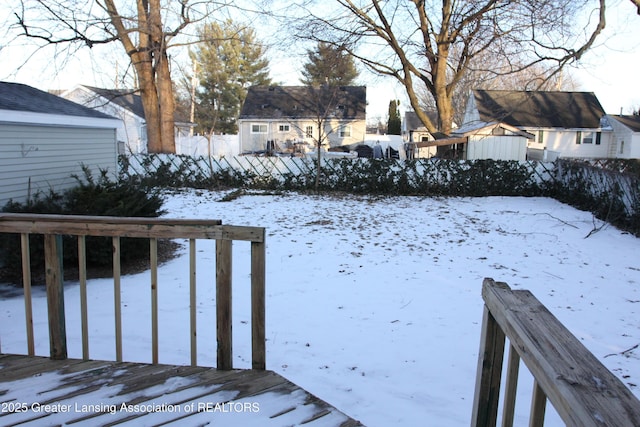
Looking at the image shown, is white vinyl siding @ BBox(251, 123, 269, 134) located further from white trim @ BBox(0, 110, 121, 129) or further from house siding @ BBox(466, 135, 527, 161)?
white trim @ BBox(0, 110, 121, 129)

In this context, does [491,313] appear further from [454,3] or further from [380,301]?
[454,3]

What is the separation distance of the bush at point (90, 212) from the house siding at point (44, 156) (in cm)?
38

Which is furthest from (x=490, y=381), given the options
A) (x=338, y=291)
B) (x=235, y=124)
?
(x=235, y=124)

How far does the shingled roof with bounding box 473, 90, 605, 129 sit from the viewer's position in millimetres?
28484

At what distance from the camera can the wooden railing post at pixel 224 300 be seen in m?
2.67

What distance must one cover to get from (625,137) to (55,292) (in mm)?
31616

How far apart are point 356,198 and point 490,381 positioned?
12263 millimetres

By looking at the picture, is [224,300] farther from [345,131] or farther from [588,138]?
[345,131]

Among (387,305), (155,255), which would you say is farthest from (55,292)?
(387,305)

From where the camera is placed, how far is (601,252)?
7980mm

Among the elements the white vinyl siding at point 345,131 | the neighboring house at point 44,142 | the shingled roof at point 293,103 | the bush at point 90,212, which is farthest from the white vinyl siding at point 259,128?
the bush at point 90,212

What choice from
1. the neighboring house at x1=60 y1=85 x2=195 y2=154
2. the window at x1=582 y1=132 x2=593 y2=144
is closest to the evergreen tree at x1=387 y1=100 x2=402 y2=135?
the window at x1=582 y1=132 x2=593 y2=144

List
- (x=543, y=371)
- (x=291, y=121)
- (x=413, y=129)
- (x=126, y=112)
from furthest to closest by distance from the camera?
1. (x=413, y=129)
2. (x=291, y=121)
3. (x=126, y=112)
4. (x=543, y=371)

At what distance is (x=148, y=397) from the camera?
8.02ft
